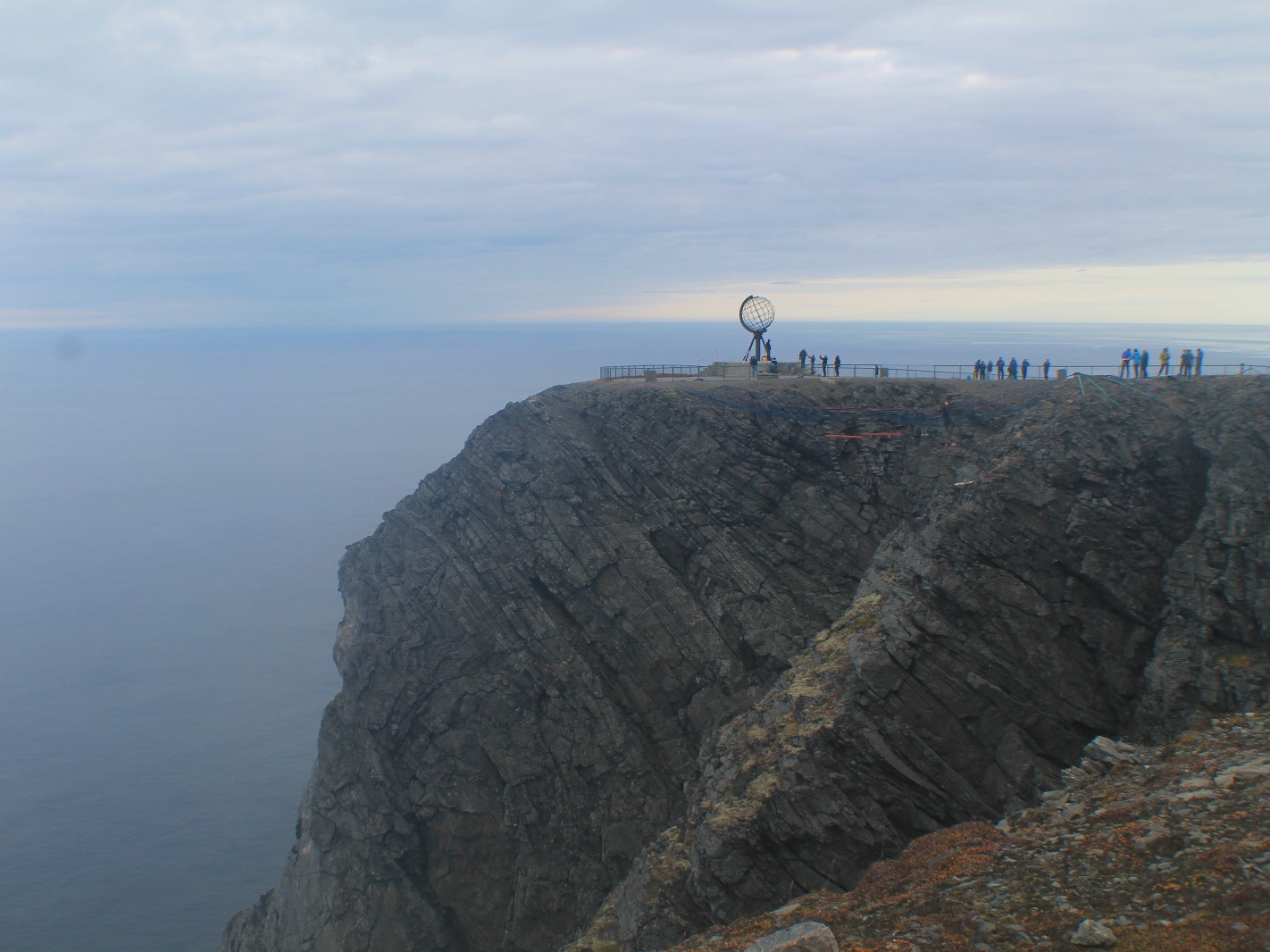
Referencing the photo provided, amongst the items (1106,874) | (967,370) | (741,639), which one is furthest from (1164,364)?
(1106,874)

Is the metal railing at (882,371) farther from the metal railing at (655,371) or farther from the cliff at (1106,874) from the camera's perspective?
the cliff at (1106,874)

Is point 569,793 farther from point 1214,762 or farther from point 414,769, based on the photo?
point 1214,762

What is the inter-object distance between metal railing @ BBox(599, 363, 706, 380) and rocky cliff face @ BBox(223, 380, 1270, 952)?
161 inches

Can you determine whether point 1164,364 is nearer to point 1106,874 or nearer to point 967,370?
point 967,370

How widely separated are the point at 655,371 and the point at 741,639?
664 inches

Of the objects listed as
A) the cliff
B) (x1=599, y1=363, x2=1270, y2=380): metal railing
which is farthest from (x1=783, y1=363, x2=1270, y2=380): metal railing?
the cliff

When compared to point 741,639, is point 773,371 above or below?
above

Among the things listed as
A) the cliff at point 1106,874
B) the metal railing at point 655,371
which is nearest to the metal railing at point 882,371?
the metal railing at point 655,371

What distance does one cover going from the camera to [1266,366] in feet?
95.0

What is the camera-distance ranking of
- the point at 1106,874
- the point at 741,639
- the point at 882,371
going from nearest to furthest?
the point at 1106,874 → the point at 741,639 → the point at 882,371

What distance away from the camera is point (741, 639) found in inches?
1275

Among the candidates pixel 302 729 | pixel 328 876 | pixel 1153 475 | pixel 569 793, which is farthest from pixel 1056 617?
pixel 302 729

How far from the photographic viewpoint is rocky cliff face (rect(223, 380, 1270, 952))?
22.6 m

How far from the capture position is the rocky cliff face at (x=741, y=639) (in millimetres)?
22625
